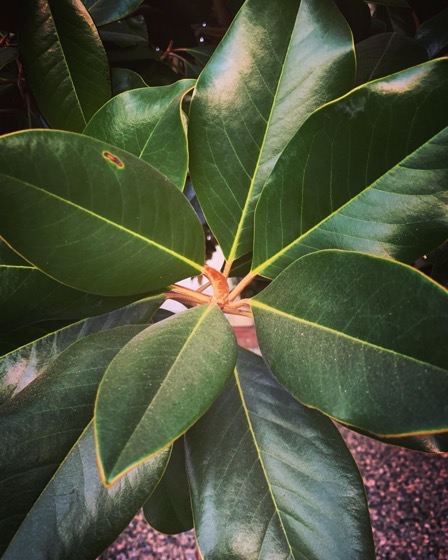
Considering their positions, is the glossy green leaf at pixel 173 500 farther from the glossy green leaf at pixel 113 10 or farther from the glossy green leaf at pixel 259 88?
the glossy green leaf at pixel 113 10

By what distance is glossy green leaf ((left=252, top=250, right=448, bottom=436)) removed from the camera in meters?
0.32

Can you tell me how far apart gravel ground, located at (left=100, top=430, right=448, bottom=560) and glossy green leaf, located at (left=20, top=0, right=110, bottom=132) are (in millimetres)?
1216

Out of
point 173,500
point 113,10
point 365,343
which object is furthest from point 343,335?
point 113,10

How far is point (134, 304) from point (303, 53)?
28cm

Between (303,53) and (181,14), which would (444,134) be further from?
(181,14)

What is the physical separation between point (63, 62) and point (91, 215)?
0.29 meters

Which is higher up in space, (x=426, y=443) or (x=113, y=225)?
(x=113, y=225)

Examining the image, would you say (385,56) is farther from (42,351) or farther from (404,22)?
(42,351)

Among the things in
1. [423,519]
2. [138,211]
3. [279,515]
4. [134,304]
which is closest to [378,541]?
[423,519]

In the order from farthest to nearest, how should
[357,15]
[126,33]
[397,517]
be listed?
[397,517]
[126,33]
[357,15]

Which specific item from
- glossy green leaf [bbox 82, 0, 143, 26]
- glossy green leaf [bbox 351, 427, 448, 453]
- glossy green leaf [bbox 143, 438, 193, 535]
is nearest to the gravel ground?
glossy green leaf [bbox 143, 438, 193, 535]

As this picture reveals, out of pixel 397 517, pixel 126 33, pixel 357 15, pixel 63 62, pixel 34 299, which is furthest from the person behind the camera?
pixel 397 517

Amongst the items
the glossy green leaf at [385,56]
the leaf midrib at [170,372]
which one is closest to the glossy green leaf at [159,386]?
the leaf midrib at [170,372]

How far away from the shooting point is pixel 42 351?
516 mm
